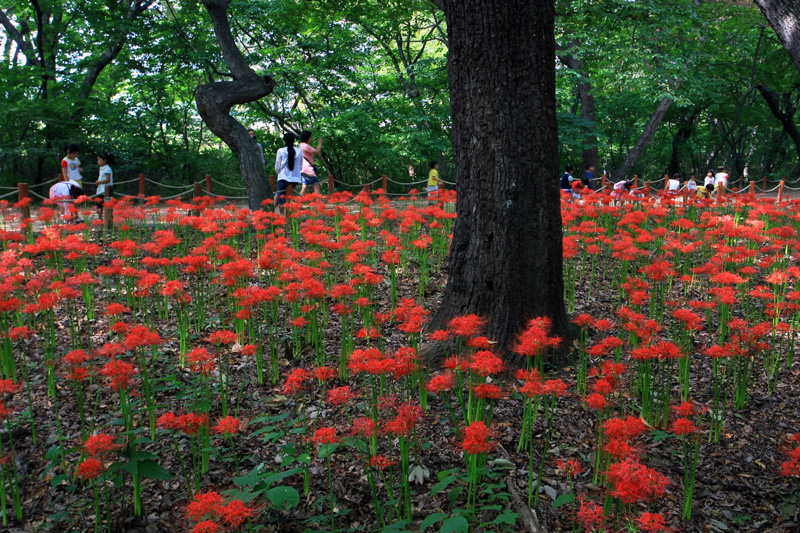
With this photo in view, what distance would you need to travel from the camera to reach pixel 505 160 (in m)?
3.67

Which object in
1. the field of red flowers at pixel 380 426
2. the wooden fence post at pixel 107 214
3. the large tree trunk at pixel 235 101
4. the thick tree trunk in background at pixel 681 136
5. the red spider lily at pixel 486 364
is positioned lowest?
the field of red flowers at pixel 380 426

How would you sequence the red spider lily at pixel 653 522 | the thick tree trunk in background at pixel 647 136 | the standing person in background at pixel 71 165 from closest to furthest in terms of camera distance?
1. the red spider lily at pixel 653 522
2. the standing person in background at pixel 71 165
3. the thick tree trunk in background at pixel 647 136

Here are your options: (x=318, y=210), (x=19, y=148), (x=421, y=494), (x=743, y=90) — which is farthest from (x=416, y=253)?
(x=743, y=90)

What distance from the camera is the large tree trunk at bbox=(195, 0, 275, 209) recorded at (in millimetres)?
8609

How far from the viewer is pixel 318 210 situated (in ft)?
22.0

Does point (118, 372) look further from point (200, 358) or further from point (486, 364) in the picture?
point (486, 364)

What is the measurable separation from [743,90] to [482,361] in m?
27.4

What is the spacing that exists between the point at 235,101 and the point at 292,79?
804 centimetres

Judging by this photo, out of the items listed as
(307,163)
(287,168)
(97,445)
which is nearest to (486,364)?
(97,445)

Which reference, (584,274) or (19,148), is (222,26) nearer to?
(584,274)

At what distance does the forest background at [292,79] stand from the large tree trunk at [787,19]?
6.03 m

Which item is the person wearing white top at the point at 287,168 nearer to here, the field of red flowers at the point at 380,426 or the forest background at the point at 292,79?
the field of red flowers at the point at 380,426

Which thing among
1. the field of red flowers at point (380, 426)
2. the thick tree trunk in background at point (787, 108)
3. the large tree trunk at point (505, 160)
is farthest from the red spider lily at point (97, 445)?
the thick tree trunk in background at point (787, 108)

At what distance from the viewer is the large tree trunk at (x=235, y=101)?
861 centimetres
